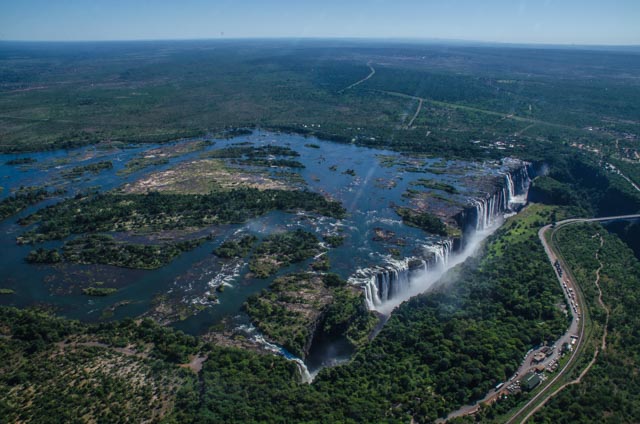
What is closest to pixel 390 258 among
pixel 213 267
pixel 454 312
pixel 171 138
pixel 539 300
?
pixel 454 312

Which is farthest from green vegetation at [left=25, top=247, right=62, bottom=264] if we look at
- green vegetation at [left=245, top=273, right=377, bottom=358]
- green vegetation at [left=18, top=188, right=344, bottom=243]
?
green vegetation at [left=245, top=273, right=377, bottom=358]

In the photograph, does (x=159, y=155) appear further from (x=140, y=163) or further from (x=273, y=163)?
(x=273, y=163)

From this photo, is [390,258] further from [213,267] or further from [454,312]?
[213,267]

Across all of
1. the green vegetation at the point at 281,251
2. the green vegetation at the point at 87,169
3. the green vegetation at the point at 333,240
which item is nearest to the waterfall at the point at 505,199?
the green vegetation at the point at 333,240

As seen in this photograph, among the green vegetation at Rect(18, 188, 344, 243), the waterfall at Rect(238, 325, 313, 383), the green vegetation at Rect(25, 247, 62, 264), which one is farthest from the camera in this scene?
the green vegetation at Rect(18, 188, 344, 243)

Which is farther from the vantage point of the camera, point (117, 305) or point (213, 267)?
point (213, 267)

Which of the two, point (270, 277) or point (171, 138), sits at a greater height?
point (171, 138)

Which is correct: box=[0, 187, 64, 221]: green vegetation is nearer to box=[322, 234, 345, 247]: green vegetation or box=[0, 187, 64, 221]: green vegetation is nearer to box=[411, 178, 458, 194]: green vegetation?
box=[322, 234, 345, 247]: green vegetation

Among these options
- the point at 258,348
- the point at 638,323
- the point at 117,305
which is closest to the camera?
the point at 258,348
